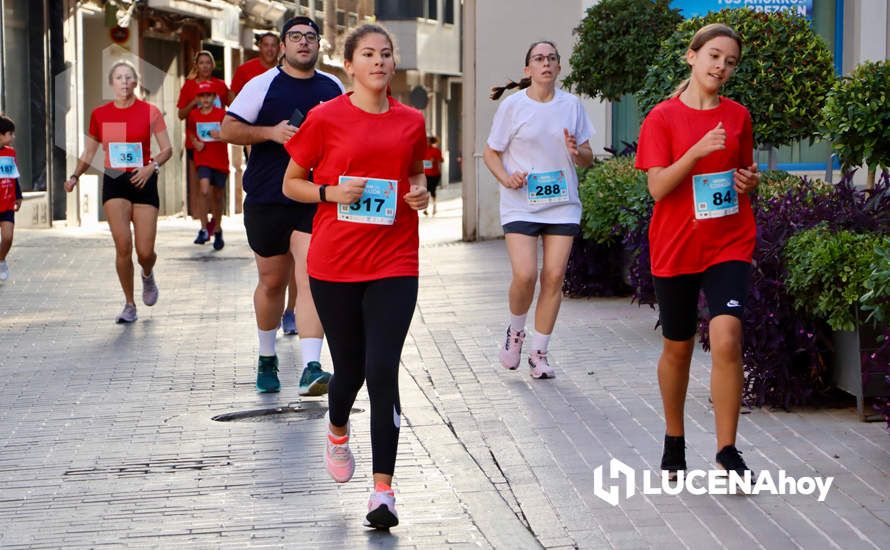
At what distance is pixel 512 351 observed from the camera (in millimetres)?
9617

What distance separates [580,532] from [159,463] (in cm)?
218

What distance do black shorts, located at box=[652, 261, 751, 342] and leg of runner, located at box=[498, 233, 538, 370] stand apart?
2840 mm

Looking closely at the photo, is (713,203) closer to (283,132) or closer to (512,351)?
(283,132)

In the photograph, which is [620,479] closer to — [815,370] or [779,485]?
[779,485]

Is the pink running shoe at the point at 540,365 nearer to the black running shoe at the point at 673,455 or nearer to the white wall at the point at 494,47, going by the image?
the black running shoe at the point at 673,455

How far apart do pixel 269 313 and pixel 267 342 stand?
16 centimetres

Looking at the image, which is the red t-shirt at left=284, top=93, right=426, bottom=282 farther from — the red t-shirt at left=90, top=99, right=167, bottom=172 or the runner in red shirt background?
the runner in red shirt background

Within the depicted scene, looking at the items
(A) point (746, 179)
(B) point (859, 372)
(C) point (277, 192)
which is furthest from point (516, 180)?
(A) point (746, 179)

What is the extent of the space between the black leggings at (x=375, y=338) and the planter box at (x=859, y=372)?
2.50 m

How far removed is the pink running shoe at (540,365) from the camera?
366 inches

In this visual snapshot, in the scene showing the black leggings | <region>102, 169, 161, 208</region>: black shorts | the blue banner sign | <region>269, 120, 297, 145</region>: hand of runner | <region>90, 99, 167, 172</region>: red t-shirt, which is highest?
the blue banner sign

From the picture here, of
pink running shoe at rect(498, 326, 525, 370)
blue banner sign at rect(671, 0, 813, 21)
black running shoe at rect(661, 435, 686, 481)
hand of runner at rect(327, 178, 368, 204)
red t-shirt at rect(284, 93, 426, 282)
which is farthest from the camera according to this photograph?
blue banner sign at rect(671, 0, 813, 21)

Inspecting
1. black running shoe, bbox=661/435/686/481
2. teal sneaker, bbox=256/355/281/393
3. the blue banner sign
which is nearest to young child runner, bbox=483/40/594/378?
teal sneaker, bbox=256/355/281/393

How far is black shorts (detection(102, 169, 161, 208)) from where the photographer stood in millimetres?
11906
